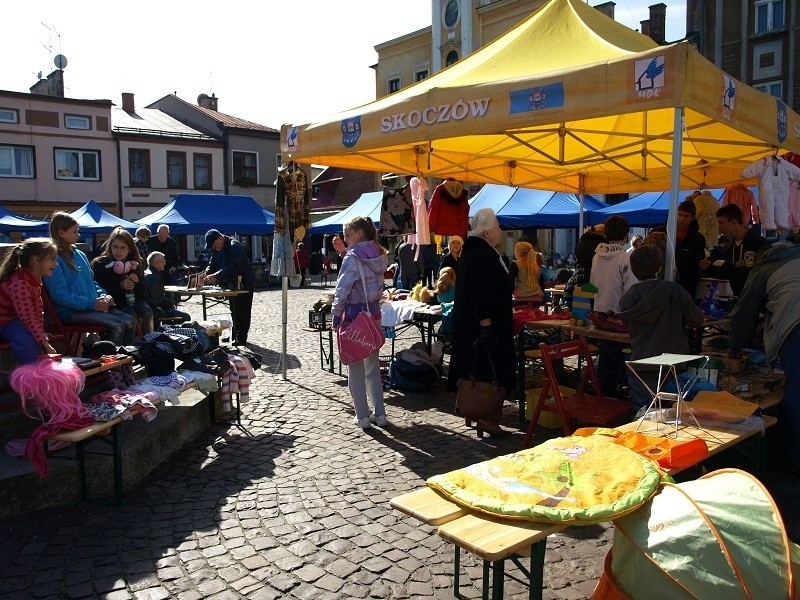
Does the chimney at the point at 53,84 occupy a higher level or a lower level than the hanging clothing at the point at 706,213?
higher

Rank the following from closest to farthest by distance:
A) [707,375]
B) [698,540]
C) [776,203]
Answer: [698,540] → [707,375] → [776,203]

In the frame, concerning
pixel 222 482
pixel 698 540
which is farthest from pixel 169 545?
pixel 698 540

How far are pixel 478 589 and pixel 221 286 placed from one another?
26.1ft

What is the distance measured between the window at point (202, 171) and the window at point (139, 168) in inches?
94.4

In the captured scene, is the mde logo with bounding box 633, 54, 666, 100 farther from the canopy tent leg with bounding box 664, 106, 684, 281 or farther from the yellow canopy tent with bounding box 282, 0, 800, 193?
the canopy tent leg with bounding box 664, 106, 684, 281

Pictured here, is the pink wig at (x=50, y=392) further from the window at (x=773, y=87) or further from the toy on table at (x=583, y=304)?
the window at (x=773, y=87)

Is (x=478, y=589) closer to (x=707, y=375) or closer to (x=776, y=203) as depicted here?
(x=707, y=375)

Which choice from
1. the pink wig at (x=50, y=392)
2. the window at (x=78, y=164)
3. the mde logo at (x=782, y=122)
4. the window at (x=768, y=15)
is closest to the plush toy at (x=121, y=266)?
the pink wig at (x=50, y=392)

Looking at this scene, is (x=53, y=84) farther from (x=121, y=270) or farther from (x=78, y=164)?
(x=121, y=270)

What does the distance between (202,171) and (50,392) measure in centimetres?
3055

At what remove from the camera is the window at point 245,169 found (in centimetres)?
3334

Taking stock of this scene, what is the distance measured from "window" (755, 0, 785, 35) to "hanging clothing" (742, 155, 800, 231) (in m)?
23.1

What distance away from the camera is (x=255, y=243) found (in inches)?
1287

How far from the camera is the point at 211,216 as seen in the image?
1980 cm
